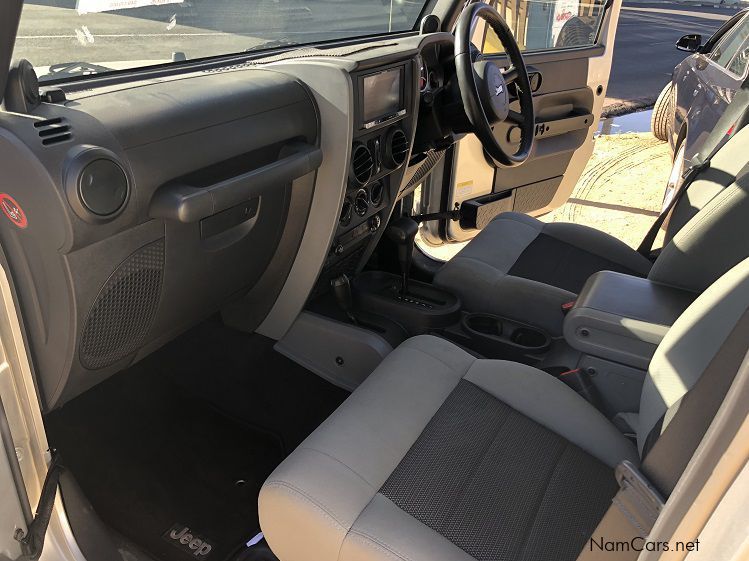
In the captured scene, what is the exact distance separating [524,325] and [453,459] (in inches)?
37.8

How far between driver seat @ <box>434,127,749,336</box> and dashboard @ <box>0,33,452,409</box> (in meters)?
0.49

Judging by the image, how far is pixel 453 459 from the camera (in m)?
1.31

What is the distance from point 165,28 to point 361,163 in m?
0.62

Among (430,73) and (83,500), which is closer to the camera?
(83,500)

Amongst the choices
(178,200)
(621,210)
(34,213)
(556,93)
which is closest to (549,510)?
(178,200)

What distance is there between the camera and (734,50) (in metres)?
3.56

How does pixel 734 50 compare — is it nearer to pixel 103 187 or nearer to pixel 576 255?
pixel 576 255

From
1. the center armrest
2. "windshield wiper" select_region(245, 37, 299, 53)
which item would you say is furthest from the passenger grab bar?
the center armrest

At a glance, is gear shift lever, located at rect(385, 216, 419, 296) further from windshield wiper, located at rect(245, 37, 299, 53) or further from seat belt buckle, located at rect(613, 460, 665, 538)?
seat belt buckle, located at rect(613, 460, 665, 538)

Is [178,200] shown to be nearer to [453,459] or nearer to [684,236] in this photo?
[453,459]

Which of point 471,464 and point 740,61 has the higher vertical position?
point 740,61

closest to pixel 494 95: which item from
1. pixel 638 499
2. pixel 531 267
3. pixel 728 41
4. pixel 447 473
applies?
pixel 531 267

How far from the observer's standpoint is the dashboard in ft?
3.69

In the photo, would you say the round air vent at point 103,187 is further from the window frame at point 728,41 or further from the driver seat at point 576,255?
the window frame at point 728,41
